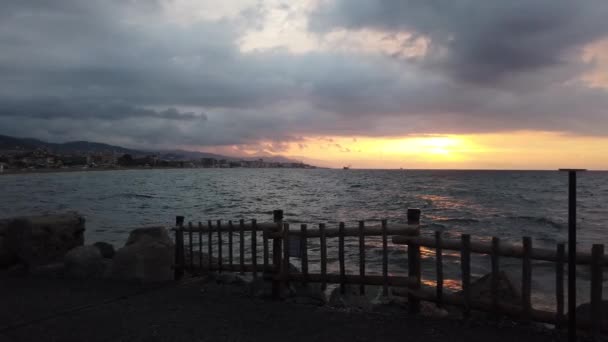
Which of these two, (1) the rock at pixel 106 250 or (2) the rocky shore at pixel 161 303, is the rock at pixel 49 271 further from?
(1) the rock at pixel 106 250

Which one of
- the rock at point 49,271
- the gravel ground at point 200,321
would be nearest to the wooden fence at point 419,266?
the gravel ground at point 200,321

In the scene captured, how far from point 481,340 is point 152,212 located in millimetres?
35873

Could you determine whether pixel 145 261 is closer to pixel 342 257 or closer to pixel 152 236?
pixel 152 236

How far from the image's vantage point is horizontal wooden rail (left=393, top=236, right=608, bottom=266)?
5.91 metres

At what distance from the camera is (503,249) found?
6.56 m

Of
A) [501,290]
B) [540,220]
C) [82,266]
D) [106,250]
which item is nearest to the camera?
[501,290]

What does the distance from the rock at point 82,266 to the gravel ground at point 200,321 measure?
4.59 feet

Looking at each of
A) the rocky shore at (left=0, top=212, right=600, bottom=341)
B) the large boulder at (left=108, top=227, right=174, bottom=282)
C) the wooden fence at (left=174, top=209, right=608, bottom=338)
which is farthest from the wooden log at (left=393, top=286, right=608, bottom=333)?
the large boulder at (left=108, top=227, right=174, bottom=282)

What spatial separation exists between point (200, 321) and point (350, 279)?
9.09 feet

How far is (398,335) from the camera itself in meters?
6.35

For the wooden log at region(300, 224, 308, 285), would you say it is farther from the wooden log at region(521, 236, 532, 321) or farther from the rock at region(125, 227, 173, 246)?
the rock at region(125, 227, 173, 246)

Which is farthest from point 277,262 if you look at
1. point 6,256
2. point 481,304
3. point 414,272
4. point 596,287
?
point 6,256

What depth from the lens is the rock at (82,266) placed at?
10.7 meters

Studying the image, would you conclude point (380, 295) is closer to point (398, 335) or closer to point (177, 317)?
point (398, 335)
